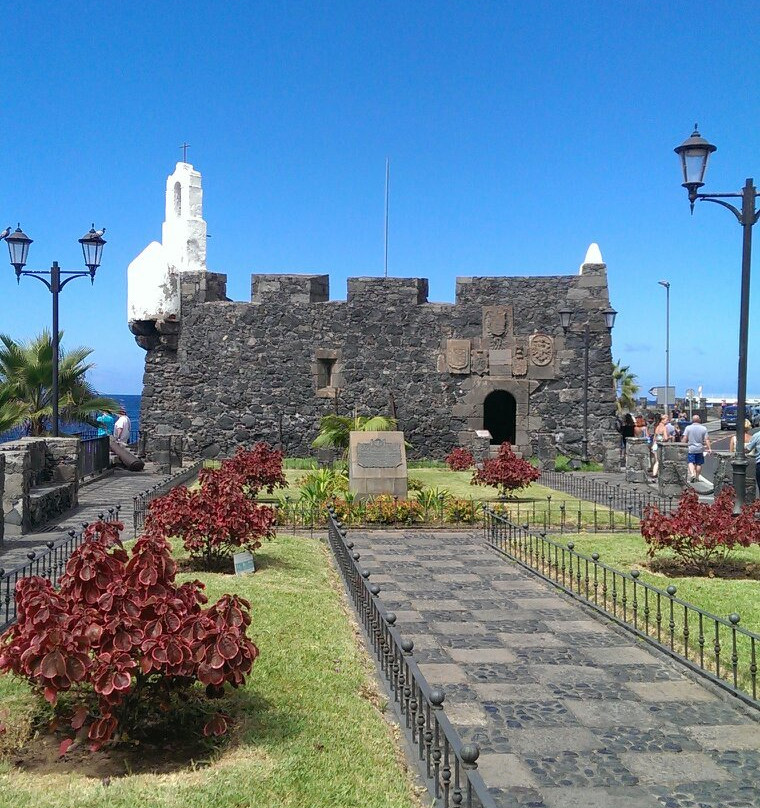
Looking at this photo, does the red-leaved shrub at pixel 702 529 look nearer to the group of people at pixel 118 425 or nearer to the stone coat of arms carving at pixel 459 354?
the stone coat of arms carving at pixel 459 354

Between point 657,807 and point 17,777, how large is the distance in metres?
3.09

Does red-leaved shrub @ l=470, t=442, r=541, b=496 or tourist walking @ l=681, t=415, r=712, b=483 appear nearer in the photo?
red-leaved shrub @ l=470, t=442, r=541, b=496

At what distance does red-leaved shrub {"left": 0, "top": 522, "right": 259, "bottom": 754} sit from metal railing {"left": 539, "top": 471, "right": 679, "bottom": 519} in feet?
34.4

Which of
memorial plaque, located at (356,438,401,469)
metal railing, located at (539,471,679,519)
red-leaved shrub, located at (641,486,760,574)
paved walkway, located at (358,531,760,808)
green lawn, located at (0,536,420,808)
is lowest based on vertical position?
paved walkway, located at (358,531,760,808)

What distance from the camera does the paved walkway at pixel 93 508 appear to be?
35.5ft

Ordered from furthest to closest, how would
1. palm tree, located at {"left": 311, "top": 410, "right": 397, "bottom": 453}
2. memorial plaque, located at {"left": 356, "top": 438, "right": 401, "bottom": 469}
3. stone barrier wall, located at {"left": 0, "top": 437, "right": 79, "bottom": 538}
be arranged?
1. palm tree, located at {"left": 311, "top": 410, "right": 397, "bottom": 453}
2. memorial plaque, located at {"left": 356, "top": 438, "right": 401, "bottom": 469}
3. stone barrier wall, located at {"left": 0, "top": 437, "right": 79, "bottom": 538}

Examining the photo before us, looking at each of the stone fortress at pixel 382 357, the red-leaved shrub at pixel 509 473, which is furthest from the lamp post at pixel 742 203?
the stone fortress at pixel 382 357

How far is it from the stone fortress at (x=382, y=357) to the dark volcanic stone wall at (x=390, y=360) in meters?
0.03

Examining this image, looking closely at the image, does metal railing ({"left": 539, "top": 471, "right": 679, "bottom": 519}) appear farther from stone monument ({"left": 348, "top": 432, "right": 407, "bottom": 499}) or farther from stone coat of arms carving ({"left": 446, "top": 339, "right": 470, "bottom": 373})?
stone monument ({"left": 348, "top": 432, "right": 407, "bottom": 499})

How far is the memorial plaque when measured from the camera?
15609 millimetres

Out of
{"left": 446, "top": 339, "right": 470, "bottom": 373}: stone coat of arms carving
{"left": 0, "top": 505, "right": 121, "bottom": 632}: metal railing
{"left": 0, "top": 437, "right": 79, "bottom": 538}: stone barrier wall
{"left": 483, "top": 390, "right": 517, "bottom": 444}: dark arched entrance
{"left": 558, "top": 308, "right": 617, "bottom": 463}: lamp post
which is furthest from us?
{"left": 483, "top": 390, "right": 517, "bottom": 444}: dark arched entrance

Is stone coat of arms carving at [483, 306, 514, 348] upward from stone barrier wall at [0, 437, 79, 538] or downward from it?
upward

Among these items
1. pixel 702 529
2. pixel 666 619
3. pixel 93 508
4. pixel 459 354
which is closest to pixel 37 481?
pixel 93 508

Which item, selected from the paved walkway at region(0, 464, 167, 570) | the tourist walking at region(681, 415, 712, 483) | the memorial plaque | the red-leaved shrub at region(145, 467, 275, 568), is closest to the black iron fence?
the memorial plaque
